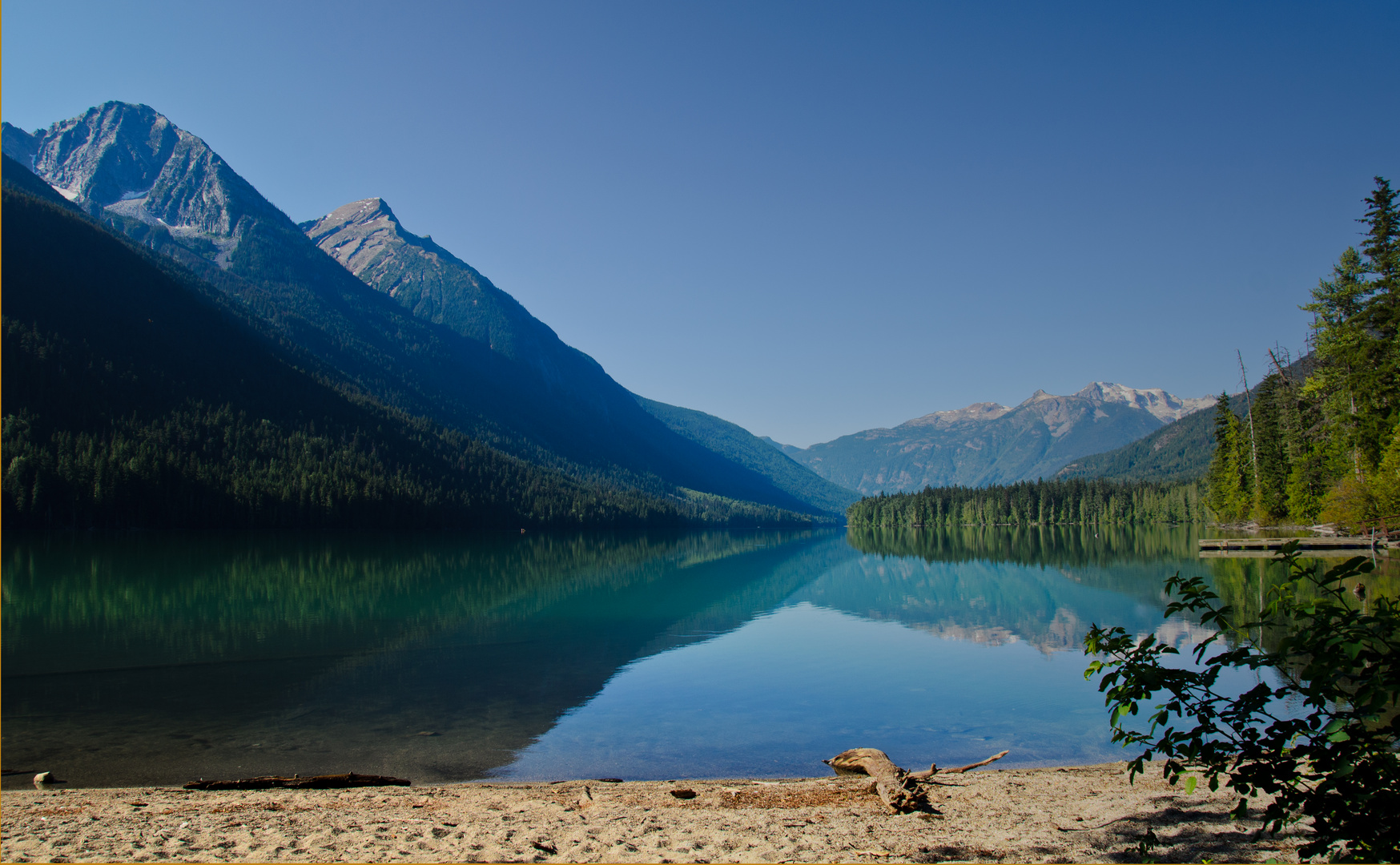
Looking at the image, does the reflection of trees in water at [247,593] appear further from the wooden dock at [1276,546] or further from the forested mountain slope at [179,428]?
the wooden dock at [1276,546]

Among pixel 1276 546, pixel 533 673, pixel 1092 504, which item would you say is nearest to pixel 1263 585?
pixel 1276 546

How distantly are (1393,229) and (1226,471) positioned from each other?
167ft

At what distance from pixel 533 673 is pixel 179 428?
128506mm

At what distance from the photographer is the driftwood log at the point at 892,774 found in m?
10.6

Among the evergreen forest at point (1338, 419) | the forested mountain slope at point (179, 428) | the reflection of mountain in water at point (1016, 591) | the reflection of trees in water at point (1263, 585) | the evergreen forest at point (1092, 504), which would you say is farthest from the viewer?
the evergreen forest at point (1092, 504)

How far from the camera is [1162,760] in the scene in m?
14.9

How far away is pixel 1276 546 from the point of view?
52.5 m

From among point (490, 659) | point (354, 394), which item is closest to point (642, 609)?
point (490, 659)

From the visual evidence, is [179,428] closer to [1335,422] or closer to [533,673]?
[533,673]

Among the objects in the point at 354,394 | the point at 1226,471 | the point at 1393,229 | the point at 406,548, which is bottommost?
the point at 406,548

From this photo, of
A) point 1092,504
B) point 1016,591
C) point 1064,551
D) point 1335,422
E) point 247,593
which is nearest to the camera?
point 247,593

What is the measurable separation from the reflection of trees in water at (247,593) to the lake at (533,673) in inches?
10.5

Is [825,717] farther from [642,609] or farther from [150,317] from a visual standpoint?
[150,317]

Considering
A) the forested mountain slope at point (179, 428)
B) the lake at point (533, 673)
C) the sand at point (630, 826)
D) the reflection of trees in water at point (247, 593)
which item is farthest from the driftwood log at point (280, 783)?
the forested mountain slope at point (179, 428)
